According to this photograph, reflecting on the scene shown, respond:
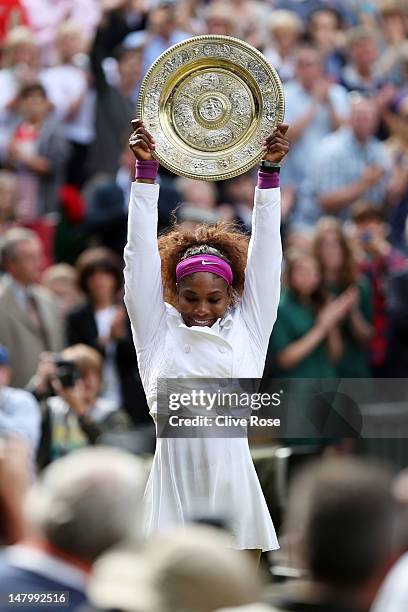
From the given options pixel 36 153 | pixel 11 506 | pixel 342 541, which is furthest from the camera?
pixel 36 153

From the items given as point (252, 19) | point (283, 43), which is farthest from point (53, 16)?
point (283, 43)

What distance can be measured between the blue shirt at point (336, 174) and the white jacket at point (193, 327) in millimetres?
5958

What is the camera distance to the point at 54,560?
408 cm

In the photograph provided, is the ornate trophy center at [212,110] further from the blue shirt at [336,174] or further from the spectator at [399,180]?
the blue shirt at [336,174]

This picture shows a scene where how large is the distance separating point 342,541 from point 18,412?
15.6 feet

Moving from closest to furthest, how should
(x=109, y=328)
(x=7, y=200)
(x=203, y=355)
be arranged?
(x=203, y=355) < (x=109, y=328) < (x=7, y=200)

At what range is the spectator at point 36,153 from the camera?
38.3 feet

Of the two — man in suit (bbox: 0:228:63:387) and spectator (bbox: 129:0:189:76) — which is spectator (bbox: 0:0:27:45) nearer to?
spectator (bbox: 129:0:189:76)

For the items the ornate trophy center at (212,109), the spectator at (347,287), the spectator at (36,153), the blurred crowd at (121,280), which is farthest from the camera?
the spectator at (36,153)

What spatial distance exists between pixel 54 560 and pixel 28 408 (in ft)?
14.0

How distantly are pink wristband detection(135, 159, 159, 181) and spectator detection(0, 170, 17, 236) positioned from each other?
214 inches

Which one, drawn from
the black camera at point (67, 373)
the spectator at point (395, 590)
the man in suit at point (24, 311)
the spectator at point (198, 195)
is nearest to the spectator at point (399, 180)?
the spectator at point (198, 195)

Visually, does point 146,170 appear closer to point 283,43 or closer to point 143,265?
point 143,265

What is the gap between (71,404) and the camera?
871 cm
